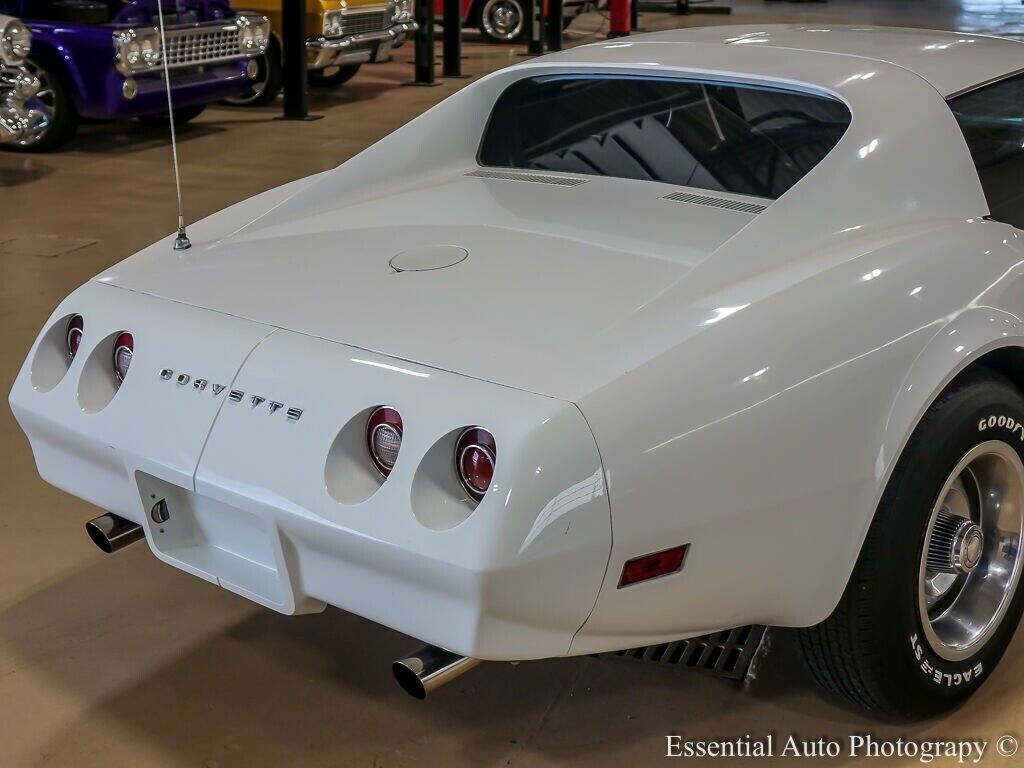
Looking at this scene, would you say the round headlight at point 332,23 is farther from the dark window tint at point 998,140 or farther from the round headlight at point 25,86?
the dark window tint at point 998,140

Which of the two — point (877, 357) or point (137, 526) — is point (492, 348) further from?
point (137, 526)

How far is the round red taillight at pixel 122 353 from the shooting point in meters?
2.21

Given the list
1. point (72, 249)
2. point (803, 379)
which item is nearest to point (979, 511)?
point (803, 379)

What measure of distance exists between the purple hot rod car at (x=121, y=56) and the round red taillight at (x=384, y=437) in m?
6.56

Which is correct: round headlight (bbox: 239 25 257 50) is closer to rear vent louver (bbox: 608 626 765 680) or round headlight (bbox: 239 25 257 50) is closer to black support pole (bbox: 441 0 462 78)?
black support pole (bbox: 441 0 462 78)

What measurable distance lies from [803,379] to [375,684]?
1.10 metres

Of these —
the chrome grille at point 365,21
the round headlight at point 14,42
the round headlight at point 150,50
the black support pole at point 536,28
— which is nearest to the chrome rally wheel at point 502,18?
A: the black support pole at point 536,28

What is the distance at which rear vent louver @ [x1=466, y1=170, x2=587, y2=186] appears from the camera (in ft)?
8.80

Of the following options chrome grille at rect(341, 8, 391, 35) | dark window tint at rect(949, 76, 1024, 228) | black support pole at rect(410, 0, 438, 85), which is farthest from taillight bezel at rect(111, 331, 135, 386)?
black support pole at rect(410, 0, 438, 85)

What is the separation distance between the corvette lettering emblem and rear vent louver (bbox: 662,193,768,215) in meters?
1.01

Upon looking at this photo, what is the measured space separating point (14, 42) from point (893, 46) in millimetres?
5661

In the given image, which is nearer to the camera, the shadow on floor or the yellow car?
the shadow on floor

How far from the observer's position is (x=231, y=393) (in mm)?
1954

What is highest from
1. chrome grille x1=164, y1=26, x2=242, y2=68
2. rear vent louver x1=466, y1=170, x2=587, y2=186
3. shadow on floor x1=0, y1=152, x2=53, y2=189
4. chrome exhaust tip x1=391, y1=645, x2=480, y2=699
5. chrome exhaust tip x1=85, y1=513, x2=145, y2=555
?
rear vent louver x1=466, y1=170, x2=587, y2=186
